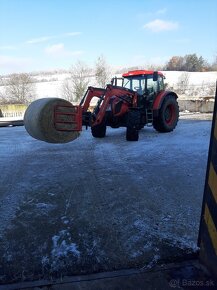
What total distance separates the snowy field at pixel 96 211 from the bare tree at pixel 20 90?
1535 inches

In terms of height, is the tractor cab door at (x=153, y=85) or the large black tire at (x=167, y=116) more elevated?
the tractor cab door at (x=153, y=85)

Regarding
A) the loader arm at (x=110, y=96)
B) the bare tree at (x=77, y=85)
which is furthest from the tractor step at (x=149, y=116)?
the bare tree at (x=77, y=85)

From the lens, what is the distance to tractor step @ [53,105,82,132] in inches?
237

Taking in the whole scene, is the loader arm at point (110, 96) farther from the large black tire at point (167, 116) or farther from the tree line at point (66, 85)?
the tree line at point (66, 85)

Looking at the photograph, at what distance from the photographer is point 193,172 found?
5637 mm

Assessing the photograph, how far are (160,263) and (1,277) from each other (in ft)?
4.45

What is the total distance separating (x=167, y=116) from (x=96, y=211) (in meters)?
8.43

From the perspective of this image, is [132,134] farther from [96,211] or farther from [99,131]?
[96,211]

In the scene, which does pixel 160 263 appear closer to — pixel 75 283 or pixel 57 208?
pixel 75 283

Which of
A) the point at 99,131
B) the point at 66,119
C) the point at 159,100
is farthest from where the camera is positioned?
the point at 159,100

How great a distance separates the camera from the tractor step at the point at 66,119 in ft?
19.7

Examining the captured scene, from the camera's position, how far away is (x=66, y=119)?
638 centimetres

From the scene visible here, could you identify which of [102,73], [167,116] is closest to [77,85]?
[102,73]

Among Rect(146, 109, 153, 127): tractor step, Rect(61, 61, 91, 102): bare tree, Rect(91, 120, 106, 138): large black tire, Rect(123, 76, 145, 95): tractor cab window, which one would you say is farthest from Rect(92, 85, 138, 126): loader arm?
Rect(61, 61, 91, 102): bare tree
